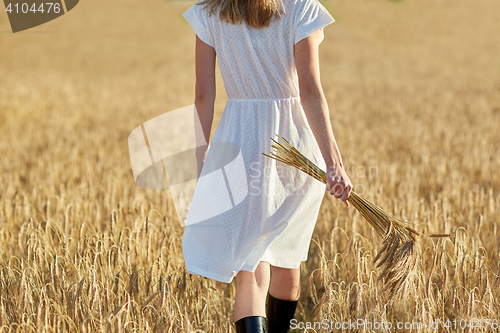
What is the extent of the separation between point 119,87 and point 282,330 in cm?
1179

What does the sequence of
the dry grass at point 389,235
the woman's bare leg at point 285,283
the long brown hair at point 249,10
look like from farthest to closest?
the woman's bare leg at point 285,283 < the dry grass at point 389,235 < the long brown hair at point 249,10

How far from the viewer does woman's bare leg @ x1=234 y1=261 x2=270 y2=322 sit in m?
1.57

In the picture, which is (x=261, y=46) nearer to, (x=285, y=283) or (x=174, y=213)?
(x=285, y=283)

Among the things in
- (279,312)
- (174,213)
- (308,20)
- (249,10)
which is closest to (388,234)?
(279,312)

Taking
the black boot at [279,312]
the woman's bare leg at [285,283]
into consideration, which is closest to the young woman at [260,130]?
the woman's bare leg at [285,283]

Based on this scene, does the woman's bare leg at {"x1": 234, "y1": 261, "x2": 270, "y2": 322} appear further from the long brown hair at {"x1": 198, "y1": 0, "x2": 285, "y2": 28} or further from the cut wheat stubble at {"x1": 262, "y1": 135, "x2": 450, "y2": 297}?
the long brown hair at {"x1": 198, "y1": 0, "x2": 285, "y2": 28}

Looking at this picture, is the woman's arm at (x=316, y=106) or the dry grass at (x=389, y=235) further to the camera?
the dry grass at (x=389, y=235)

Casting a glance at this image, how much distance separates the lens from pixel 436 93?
10.8m

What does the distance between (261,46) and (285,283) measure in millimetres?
889

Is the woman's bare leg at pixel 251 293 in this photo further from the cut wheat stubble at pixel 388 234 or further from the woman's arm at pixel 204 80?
the woman's arm at pixel 204 80

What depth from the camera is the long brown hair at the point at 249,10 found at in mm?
1478

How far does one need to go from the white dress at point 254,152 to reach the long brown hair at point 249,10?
0.03 m

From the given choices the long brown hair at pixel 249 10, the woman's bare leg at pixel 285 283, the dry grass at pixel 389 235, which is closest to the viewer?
the long brown hair at pixel 249 10

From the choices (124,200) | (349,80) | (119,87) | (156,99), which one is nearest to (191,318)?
(124,200)
